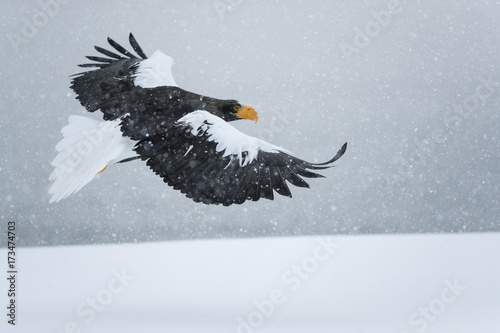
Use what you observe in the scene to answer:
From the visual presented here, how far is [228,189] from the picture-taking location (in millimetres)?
1590

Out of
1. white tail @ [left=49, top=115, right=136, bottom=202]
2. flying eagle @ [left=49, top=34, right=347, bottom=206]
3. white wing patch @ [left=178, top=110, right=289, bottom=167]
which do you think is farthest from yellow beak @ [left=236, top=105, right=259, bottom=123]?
white tail @ [left=49, top=115, right=136, bottom=202]

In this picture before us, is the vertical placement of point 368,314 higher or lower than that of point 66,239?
lower

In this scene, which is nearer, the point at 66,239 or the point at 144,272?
the point at 144,272

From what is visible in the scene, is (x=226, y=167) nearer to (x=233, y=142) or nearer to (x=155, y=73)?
(x=233, y=142)

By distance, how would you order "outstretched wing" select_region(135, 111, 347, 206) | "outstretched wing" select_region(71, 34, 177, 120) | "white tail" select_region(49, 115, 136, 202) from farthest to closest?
"outstretched wing" select_region(71, 34, 177, 120) < "white tail" select_region(49, 115, 136, 202) < "outstretched wing" select_region(135, 111, 347, 206)

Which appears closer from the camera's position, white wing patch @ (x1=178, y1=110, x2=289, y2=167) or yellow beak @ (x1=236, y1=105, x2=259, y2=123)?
white wing patch @ (x1=178, y1=110, x2=289, y2=167)

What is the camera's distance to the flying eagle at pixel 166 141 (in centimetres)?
160

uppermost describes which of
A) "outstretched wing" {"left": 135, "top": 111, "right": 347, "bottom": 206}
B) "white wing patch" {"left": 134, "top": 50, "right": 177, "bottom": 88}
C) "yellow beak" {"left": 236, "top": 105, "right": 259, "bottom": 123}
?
"white wing patch" {"left": 134, "top": 50, "right": 177, "bottom": 88}

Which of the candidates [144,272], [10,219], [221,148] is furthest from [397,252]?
[10,219]

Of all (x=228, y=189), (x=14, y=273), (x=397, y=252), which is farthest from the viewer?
(x=397, y=252)

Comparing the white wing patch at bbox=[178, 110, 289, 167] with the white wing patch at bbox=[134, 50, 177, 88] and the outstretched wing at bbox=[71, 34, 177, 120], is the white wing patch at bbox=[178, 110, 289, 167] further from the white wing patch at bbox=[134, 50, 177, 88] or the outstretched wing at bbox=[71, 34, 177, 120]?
the white wing patch at bbox=[134, 50, 177, 88]

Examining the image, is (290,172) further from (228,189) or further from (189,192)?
(189,192)

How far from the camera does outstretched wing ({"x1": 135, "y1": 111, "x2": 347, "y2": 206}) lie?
62.5 inches

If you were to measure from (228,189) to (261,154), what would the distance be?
14 cm
